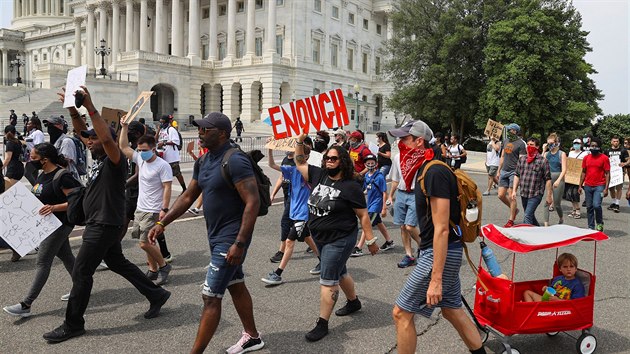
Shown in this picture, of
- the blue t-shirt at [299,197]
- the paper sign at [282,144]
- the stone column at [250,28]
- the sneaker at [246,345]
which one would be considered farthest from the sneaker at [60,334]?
the stone column at [250,28]

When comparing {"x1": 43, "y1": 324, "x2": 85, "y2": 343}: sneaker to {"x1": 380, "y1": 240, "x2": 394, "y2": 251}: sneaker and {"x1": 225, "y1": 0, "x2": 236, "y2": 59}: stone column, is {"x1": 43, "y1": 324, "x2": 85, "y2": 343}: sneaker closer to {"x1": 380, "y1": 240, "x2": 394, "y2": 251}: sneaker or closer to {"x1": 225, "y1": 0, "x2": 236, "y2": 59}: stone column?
{"x1": 380, "y1": 240, "x2": 394, "y2": 251}: sneaker

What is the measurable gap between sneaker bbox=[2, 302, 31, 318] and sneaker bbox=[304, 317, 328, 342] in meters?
2.77

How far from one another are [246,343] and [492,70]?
34.3 m

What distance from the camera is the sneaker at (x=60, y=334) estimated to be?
476 centimetres

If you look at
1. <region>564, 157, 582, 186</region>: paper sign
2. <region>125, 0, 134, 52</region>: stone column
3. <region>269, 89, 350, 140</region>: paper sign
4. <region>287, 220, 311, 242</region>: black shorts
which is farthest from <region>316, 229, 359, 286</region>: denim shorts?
<region>125, 0, 134, 52</region>: stone column

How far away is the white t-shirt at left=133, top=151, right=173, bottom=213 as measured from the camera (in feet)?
21.9

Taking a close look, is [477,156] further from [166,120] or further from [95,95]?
[95,95]

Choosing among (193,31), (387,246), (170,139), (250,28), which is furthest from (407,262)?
(193,31)

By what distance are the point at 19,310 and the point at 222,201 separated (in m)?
2.64

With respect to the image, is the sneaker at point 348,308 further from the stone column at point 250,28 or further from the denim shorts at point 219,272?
the stone column at point 250,28

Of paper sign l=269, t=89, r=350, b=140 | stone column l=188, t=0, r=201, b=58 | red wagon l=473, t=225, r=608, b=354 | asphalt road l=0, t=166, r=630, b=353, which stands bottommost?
asphalt road l=0, t=166, r=630, b=353

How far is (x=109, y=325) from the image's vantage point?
5203 millimetres

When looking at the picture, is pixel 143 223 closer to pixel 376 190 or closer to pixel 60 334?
pixel 60 334

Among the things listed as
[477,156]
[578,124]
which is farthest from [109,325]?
[578,124]
